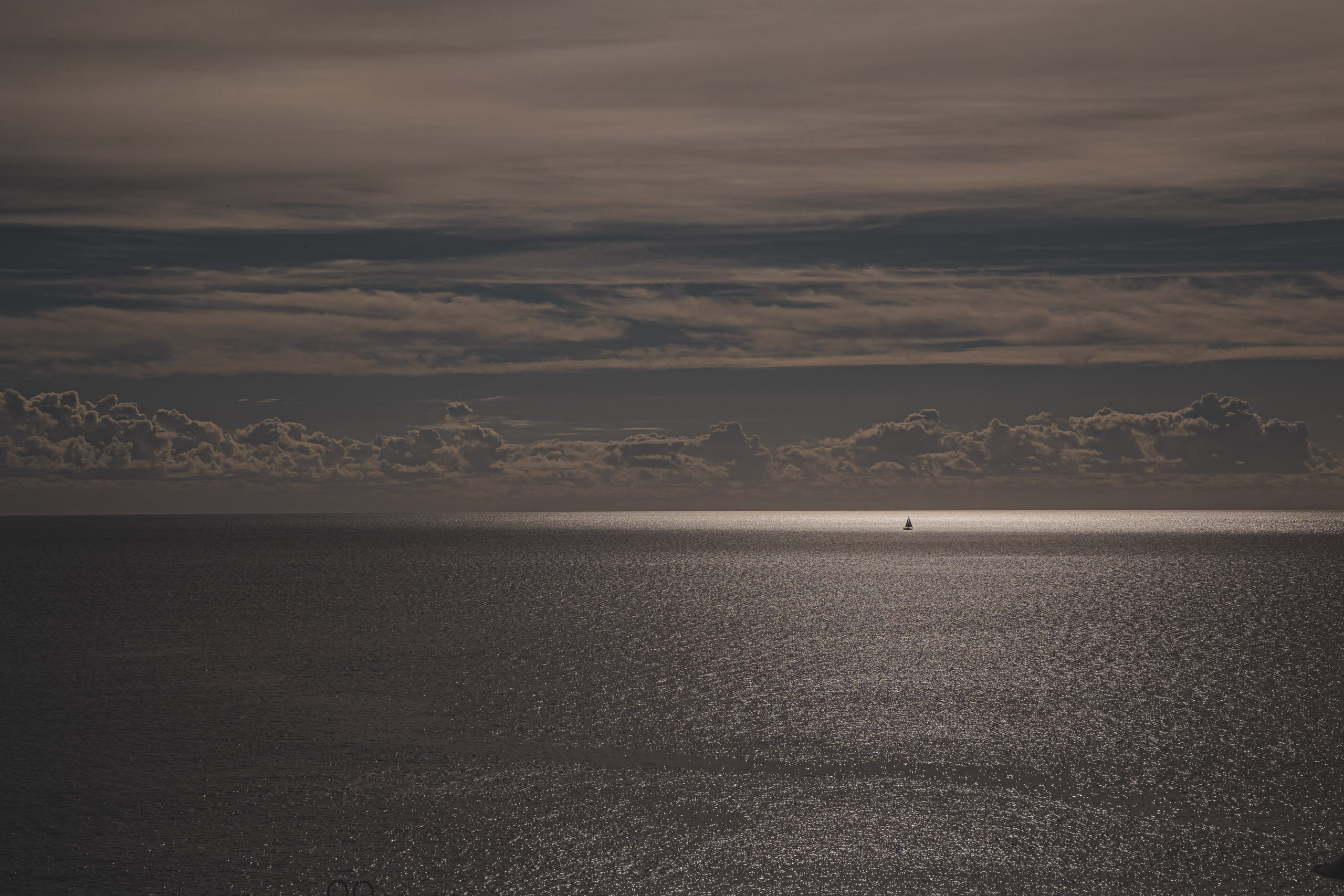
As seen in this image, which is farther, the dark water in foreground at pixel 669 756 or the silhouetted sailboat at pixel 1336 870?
the dark water in foreground at pixel 669 756

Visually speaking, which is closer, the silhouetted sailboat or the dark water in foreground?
the silhouetted sailboat

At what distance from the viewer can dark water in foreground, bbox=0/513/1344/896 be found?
36.0 m

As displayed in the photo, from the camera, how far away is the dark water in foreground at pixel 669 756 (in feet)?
118

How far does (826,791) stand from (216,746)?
30616mm

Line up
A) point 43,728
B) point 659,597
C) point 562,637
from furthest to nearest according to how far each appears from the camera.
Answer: point 659,597 → point 562,637 → point 43,728

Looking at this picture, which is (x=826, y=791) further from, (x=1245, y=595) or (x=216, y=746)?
(x=1245, y=595)

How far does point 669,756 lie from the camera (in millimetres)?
50625

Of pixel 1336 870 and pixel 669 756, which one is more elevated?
pixel 1336 870

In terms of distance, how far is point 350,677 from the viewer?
7269 centimetres

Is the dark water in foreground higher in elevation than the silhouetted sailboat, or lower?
lower

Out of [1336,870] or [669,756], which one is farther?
[669,756]

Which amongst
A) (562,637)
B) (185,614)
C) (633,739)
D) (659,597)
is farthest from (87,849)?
(659,597)

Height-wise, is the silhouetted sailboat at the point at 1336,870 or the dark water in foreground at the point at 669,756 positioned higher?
the silhouetted sailboat at the point at 1336,870

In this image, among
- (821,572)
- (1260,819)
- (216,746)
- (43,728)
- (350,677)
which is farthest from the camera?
(821,572)
